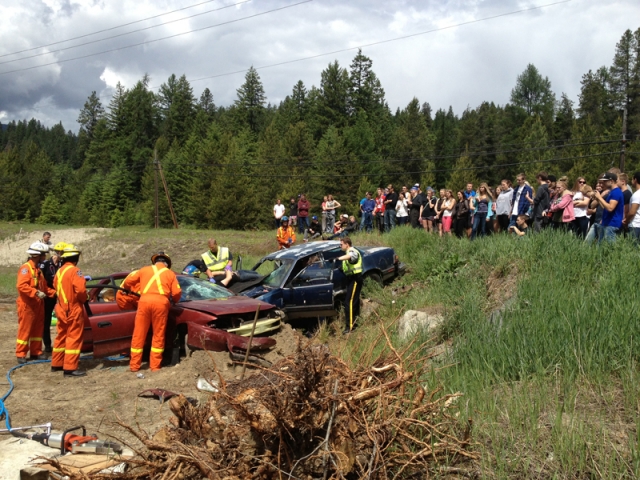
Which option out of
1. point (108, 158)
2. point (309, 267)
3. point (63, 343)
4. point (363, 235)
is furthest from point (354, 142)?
point (63, 343)

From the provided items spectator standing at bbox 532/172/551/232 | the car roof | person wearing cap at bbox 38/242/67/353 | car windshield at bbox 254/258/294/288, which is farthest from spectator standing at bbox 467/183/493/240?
person wearing cap at bbox 38/242/67/353

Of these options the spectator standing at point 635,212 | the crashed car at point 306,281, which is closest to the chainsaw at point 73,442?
the crashed car at point 306,281

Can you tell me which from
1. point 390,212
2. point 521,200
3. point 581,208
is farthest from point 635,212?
point 390,212

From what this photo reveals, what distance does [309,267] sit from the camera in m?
12.4

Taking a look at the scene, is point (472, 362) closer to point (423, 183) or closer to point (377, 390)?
point (377, 390)

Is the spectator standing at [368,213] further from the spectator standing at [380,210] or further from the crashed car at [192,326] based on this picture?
the crashed car at [192,326]

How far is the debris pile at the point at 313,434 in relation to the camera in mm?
3900

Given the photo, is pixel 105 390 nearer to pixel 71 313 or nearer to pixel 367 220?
pixel 71 313

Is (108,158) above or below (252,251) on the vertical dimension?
above

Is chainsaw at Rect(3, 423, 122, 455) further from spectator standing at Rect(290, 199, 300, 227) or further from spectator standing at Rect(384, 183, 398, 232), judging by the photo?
spectator standing at Rect(290, 199, 300, 227)

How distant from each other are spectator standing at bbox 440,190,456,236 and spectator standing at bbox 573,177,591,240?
438 centimetres

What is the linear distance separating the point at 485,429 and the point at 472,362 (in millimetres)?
1435

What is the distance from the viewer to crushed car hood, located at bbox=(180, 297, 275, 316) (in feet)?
28.5

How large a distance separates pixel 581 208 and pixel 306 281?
5.86 m
